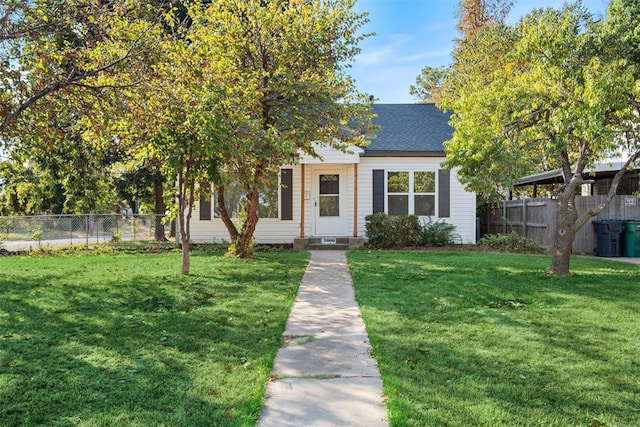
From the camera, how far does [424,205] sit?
1441 centimetres

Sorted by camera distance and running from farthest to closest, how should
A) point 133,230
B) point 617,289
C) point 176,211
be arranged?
point 133,230, point 176,211, point 617,289

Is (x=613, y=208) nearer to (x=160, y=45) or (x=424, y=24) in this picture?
(x=424, y=24)

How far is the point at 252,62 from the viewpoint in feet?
30.7

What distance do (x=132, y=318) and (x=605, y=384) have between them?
4790 mm

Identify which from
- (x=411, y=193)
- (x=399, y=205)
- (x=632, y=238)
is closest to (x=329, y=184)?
(x=399, y=205)

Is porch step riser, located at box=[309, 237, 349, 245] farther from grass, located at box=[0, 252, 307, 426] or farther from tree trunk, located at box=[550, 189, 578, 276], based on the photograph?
tree trunk, located at box=[550, 189, 578, 276]

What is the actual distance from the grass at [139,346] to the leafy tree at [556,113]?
13.8 ft

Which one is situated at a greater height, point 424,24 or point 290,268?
point 424,24

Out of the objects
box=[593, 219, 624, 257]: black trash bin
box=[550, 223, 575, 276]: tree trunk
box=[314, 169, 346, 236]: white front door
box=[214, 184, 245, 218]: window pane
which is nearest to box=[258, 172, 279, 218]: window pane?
box=[214, 184, 245, 218]: window pane

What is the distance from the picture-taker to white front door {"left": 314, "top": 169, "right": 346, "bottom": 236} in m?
14.4

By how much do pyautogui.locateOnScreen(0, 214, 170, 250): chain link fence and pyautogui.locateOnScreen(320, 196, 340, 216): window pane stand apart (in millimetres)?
4938

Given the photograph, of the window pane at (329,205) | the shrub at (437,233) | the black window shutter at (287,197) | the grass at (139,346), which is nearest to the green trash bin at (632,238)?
the shrub at (437,233)

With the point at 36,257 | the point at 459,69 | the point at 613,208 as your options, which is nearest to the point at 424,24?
the point at 459,69

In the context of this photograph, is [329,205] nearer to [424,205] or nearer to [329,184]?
[329,184]
